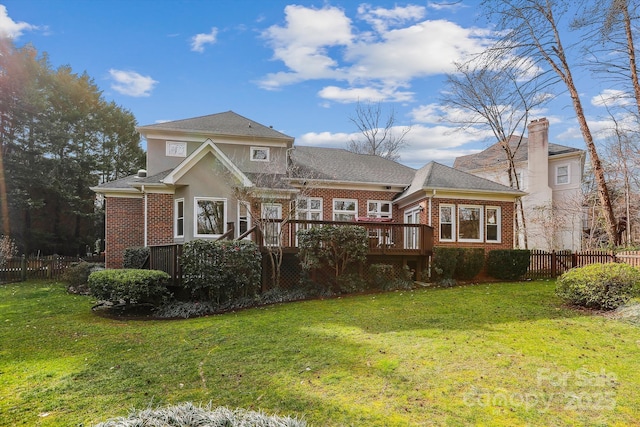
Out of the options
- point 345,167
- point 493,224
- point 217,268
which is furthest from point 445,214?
point 217,268

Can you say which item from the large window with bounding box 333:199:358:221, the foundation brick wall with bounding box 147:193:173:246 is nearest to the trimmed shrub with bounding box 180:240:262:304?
the foundation brick wall with bounding box 147:193:173:246

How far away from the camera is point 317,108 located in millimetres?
22328

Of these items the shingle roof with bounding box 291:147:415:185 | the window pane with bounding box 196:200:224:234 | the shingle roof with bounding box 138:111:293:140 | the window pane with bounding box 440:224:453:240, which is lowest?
the window pane with bounding box 440:224:453:240

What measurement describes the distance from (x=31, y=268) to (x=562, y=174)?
30.7m

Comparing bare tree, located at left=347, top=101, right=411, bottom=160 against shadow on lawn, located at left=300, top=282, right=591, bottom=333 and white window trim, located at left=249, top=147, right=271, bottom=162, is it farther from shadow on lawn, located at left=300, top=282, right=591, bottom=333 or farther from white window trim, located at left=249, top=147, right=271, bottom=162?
shadow on lawn, located at left=300, top=282, right=591, bottom=333

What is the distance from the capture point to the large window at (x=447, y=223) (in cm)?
1678

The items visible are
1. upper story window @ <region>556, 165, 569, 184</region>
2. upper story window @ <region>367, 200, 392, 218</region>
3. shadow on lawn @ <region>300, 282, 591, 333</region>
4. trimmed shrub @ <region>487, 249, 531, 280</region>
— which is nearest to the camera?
shadow on lawn @ <region>300, 282, 591, 333</region>

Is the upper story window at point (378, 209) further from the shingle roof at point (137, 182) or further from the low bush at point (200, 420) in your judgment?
the low bush at point (200, 420)

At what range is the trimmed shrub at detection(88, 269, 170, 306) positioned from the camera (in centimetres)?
1015

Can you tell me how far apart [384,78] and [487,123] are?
8.32 meters

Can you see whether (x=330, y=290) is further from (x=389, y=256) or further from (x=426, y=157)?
(x=426, y=157)

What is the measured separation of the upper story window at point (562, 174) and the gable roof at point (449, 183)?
10991mm

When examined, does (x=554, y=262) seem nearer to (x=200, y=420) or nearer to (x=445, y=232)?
(x=445, y=232)

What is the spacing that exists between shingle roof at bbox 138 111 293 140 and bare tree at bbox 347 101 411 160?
17.5m
